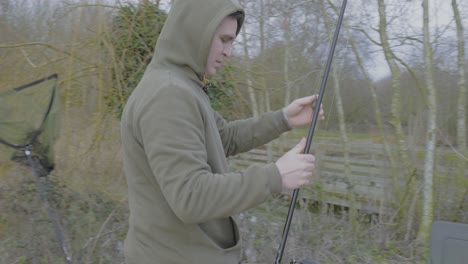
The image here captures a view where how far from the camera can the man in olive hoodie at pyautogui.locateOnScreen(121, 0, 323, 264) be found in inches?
44.9

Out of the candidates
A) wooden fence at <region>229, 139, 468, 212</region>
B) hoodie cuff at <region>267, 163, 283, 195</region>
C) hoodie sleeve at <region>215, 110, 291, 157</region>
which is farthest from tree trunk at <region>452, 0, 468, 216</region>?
hoodie cuff at <region>267, 163, 283, 195</region>

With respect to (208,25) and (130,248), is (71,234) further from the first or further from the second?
(208,25)

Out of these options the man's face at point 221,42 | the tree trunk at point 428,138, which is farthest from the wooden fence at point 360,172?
the man's face at point 221,42

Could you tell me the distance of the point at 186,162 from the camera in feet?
3.72

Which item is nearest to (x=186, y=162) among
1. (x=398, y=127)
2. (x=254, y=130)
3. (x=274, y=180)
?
(x=274, y=180)

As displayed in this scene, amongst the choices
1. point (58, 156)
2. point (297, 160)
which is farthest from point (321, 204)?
point (297, 160)

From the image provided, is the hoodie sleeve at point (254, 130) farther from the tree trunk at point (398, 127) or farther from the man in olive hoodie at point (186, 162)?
the tree trunk at point (398, 127)

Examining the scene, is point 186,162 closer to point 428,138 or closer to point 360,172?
point 428,138

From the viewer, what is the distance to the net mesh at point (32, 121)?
397cm

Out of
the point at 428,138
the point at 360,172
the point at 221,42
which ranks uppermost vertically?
the point at 221,42

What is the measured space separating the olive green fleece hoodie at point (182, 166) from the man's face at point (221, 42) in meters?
0.04

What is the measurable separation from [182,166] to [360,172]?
4462 millimetres

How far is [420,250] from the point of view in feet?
13.5

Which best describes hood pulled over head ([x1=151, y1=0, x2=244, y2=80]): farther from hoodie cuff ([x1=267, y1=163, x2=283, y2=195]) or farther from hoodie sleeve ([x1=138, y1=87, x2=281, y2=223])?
hoodie cuff ([x1=267, y1=163, x2=283, y2=195])
